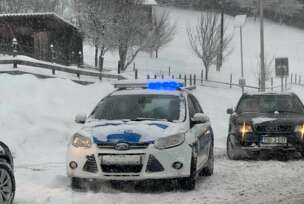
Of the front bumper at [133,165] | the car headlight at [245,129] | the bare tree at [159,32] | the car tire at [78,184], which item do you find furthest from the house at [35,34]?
the front bumper at [133,165]

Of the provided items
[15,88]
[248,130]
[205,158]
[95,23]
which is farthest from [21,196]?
[95,23]

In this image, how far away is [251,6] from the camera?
84750mm

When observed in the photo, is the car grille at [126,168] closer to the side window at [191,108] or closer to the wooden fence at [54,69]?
the side window at [191,108]

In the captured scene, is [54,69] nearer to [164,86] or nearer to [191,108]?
[164,86]

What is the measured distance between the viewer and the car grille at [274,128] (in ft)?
44.2

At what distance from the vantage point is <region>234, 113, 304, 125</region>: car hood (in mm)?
13570

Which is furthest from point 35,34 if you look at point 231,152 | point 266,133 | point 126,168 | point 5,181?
point 5,181

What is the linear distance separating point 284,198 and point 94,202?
8.34 ft

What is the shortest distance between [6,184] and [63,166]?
4.01m

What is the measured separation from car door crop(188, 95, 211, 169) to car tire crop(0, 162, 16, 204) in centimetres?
292

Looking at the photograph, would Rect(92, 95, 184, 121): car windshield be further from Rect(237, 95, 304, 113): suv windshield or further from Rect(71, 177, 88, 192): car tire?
Rect(237, 95, 304, 113): suv windshield

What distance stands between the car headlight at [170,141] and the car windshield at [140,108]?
0.73 m

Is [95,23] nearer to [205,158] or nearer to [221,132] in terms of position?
[221,132]

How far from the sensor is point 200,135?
10484mm
